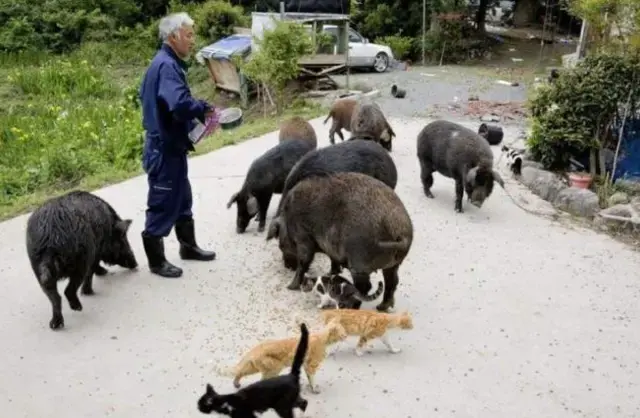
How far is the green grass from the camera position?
9.52m

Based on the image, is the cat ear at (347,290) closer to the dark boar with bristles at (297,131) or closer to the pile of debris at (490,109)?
the dark boar with bristles at (297,131)

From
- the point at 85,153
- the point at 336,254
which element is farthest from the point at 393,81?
the point at 336,254

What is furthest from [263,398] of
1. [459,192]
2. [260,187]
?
[459,192]

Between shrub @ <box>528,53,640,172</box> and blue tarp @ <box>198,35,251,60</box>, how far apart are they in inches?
412

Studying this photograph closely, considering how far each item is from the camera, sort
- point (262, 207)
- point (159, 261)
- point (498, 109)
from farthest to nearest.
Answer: point (498, 109) < point (262, 207) < point (159, 261)

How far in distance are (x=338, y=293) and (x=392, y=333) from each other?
19.5 inches

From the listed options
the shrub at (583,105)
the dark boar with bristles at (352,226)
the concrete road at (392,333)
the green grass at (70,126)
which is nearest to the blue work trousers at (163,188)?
the concrete road at (392,333)

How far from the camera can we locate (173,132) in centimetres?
560

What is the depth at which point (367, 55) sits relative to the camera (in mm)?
21047

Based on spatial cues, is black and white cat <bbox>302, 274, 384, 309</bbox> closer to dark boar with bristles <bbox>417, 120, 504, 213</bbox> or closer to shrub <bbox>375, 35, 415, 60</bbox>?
dark boar with bristles <bbox>417, 120, 504, 213</bbox>

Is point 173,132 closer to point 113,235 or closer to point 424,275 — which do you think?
point 113,235

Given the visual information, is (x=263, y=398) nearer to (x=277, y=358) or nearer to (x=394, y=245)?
(x=277, y=358)

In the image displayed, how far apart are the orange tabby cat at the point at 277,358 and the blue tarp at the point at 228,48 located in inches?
579

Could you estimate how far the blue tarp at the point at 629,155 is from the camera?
9008mm
